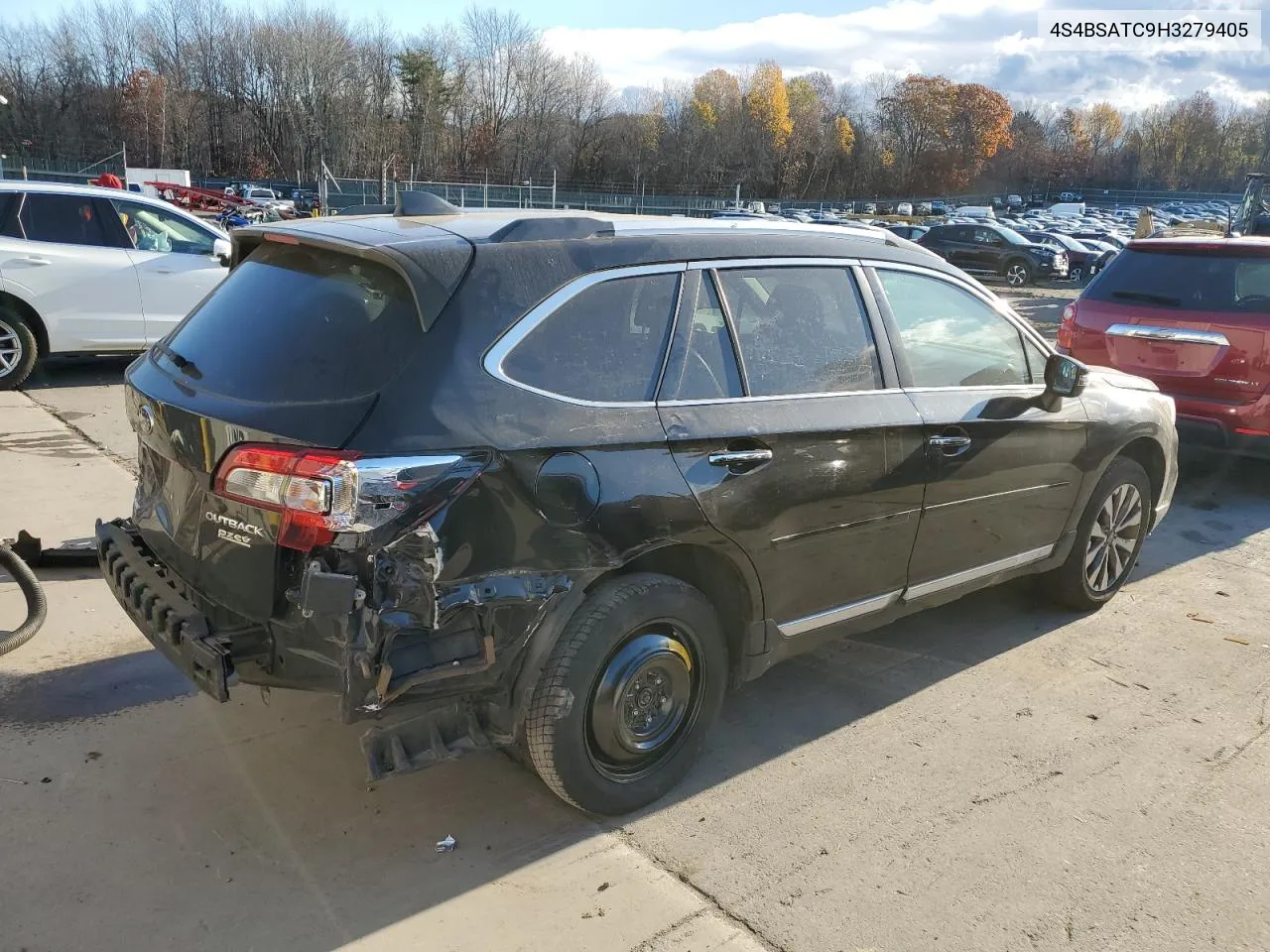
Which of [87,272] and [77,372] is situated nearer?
[87,272]

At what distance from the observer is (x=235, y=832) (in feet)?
9.86

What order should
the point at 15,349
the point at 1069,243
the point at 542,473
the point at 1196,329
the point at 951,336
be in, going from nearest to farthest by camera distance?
the point at 542,473, the point at 951,336, the point at 1196,329, the point at 15,349, the point at 1069,243

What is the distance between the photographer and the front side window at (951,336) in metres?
3.83

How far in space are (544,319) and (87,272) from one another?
770 cm

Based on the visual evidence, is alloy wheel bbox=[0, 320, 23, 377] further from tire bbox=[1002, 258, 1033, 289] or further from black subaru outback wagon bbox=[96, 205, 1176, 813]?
tire bbox=[1002, 258, 1033, 289]

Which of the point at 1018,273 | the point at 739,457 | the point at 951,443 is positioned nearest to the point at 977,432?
the point at 951,443

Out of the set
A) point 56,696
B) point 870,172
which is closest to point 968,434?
point 56,696

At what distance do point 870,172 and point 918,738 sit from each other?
4499 inches

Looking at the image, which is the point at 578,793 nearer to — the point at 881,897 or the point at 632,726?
the point at 632,726

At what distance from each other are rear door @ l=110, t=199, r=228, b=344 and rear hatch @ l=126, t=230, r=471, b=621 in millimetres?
6721

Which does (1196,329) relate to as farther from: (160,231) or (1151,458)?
(160,231)

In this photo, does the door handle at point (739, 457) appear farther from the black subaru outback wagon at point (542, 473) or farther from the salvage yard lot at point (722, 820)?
the salvage yard lot at point (722, 820)

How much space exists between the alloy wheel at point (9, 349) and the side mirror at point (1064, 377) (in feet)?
27.4

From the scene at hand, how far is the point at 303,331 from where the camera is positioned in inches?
113
